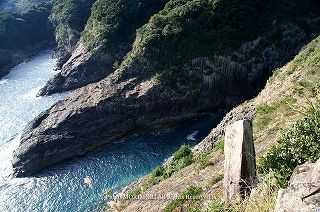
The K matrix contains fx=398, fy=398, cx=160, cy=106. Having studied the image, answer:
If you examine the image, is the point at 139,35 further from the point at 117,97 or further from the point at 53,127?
the point at 53,127

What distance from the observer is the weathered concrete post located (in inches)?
408

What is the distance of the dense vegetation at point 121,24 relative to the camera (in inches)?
2798

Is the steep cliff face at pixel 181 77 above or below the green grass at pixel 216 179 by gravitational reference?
below

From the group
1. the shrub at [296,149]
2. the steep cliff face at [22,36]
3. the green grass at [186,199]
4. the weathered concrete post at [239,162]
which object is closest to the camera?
the shrub at [296,149]

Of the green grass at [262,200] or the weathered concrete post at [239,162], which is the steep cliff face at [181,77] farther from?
the green grass at [262,200]

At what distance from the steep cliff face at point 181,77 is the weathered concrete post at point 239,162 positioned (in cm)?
4354

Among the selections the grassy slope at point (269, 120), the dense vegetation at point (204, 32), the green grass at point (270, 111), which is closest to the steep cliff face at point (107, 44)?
the dense vegetation at point (204, 32)

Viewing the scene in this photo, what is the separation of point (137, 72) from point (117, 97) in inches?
212

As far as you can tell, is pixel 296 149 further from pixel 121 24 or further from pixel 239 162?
pixel 121 24

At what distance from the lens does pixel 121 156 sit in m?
49.9

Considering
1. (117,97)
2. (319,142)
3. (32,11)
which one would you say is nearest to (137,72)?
(117,97)

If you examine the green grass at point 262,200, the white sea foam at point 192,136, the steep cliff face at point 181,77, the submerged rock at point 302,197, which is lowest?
the white sea foam at point 192,136

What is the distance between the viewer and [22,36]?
108 meters

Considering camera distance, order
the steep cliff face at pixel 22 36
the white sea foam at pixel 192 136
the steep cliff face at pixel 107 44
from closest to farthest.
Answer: the white sea foam at pixel 192 136
the steep cliff face at pixel 107 44
the steep cliff face at pixel 22 36
